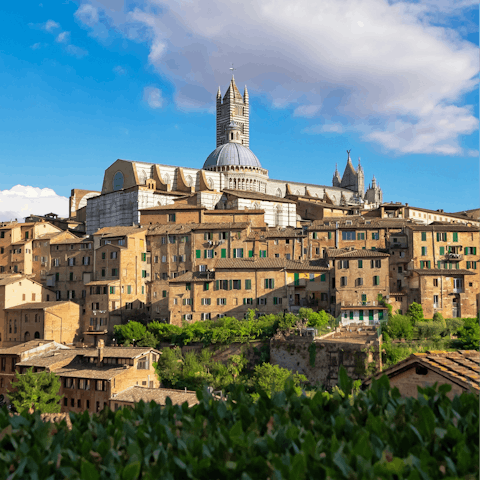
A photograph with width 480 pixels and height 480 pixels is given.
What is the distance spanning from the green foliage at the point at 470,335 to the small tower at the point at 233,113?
268 ft

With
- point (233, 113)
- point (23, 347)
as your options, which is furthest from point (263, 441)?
point (233, 113)

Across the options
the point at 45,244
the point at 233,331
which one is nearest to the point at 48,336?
the point at 45,244

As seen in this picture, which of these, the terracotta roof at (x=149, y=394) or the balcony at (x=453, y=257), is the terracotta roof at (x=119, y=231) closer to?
the terracotta roof at (x=149, y=394)

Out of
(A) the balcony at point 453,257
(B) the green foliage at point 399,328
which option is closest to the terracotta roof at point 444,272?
(A) the balcony at point 453,257

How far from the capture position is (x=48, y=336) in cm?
5916

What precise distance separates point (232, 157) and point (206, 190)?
15.9 m

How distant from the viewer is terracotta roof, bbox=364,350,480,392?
47.0ft

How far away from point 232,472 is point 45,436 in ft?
10.7

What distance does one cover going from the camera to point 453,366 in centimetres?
1542

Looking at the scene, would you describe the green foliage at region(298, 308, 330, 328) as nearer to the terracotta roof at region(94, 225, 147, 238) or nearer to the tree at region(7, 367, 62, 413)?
the tree at region(7, 367, 62, 413)

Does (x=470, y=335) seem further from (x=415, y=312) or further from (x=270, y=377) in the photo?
(x=270, y=377)

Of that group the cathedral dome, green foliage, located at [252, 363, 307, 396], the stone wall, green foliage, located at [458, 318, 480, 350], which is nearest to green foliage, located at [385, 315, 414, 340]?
the stone wall

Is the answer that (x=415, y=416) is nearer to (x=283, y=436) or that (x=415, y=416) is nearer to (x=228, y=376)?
(x=283, y=436)

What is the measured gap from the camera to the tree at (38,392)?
43656mm
